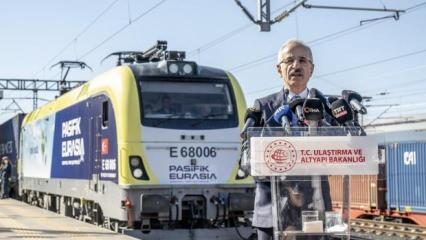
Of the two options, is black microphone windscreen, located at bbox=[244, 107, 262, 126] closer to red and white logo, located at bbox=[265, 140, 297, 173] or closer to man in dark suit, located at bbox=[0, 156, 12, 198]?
red and white logo, located at bbox=[265, 140, 297, 173]

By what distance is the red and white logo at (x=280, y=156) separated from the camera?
2.77 m

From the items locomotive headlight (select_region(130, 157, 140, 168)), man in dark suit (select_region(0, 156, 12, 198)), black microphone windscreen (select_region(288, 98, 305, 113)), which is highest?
black microphone windscreen (select_region(288, 98, 305, 113))

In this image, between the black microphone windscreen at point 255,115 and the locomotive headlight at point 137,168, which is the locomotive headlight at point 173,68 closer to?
the locomotive headlight at point 137,168

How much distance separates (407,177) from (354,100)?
54.9 ft

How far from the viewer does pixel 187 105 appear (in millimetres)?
10469

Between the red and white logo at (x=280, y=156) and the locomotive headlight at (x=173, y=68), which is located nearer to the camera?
the red and white logo at (x=280, y=156)

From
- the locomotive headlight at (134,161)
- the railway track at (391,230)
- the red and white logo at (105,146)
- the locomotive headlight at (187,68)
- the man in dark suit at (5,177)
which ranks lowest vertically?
the railway track at (391,230)

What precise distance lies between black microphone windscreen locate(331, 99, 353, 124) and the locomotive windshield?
7410 millimetres

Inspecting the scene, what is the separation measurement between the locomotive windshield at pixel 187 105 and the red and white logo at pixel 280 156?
292 inches

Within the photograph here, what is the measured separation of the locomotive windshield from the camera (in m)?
10.3

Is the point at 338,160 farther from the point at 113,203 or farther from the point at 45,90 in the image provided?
the point at 45,90

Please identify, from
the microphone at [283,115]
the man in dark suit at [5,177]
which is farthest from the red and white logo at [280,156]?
the man in dark suit at [5,177]

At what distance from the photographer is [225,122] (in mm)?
10539

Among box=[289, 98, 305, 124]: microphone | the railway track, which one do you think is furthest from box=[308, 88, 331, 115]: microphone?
the railway track
